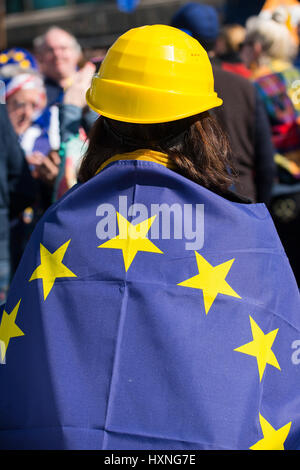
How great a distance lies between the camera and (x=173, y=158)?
7.71 feet

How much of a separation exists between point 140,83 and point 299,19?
3.95m

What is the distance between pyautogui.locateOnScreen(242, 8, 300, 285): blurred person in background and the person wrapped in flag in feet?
9.14

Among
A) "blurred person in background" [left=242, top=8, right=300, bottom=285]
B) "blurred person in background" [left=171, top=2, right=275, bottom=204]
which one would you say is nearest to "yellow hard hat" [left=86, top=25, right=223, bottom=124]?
"blurred person in background" [left=171, top=2, right=275, bottom=204]

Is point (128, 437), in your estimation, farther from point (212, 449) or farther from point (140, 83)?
point (140, 83)

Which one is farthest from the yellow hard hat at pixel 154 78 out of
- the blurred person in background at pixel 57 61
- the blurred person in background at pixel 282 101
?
the blurred person in background at pixel 57 61

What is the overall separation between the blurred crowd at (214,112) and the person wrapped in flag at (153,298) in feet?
4.08

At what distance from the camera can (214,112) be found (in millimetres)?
3967

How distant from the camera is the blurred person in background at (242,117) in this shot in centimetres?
423

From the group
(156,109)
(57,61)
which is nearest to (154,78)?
(156,109)

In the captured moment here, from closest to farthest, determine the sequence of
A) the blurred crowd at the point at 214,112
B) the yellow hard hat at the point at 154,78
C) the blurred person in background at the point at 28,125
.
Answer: the yellow hard hat at the point at 154,78, the blurred crowd at the point at 214,112, the blurred person in background at the point at 28,125

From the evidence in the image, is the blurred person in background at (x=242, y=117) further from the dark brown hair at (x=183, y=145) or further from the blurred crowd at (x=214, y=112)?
the dark brown hair at (x=183, y=145)

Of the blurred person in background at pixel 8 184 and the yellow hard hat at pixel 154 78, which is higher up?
the yellow hard hat at pixel 154 78

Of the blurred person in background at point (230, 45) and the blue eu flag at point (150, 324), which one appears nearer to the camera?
the blue eu flag at point (150, 324)

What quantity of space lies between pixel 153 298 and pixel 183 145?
549 mm
